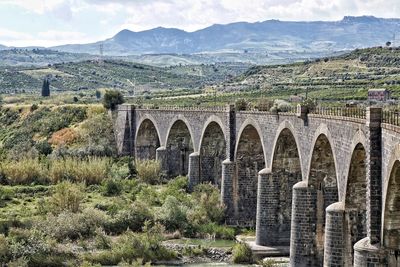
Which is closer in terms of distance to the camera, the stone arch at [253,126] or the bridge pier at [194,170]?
the stone arch at [253,126]

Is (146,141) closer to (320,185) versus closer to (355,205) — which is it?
(320,185)

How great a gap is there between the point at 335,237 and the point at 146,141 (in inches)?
1659

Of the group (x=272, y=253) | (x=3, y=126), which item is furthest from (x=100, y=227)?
(x=3, y=126)

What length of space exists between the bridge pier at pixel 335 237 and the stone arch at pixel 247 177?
17.3 m

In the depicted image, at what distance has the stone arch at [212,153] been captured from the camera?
171ft

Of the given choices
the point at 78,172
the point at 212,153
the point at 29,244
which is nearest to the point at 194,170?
the point at 212,153

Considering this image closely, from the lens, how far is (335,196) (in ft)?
106

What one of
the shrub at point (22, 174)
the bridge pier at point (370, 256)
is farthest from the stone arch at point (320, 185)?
the shrub at point (22, 174)

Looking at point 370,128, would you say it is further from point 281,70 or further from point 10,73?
point 10,73

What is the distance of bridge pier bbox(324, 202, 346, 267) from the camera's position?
27.4 meters

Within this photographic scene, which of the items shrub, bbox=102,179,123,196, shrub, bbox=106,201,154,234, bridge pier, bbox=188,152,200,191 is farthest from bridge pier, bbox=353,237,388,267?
shrub, bbox=102,179,123,196

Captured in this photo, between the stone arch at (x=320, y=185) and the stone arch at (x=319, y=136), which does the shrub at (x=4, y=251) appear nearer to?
the stone arch at (x=320, y=185)

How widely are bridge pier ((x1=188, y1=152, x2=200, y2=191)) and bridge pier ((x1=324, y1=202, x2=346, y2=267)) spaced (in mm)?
25542

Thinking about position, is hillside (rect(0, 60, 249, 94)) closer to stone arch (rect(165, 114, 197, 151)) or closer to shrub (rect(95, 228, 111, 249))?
stone arch (rect(165, 114, 197, 151))
